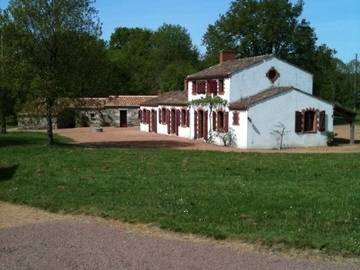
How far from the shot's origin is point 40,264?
25.5ft

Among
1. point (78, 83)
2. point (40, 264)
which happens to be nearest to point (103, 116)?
point (78, 83)

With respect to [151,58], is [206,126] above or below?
below

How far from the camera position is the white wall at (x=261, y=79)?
37.6 meters

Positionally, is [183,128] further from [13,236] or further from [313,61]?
[13,236]

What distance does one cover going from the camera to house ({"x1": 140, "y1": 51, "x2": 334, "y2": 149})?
35.3m

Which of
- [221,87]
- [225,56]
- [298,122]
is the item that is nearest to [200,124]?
[221,87]

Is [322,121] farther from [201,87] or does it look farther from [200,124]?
[201,87]

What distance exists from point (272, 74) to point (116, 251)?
3155 centimetres

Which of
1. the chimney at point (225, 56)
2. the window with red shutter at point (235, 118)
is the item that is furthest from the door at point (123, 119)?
the window with red shutter at point (235, 118)

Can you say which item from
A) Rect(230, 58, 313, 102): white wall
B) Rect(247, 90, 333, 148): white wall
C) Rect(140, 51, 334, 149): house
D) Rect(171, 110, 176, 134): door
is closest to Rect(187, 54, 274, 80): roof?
Rect(140, 51, 334, 149): house

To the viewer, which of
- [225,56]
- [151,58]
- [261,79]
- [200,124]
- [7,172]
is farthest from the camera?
[151,58]

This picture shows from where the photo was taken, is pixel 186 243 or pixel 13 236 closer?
pixel 186 243

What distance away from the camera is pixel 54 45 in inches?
1272

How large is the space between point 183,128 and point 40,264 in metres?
38.2
